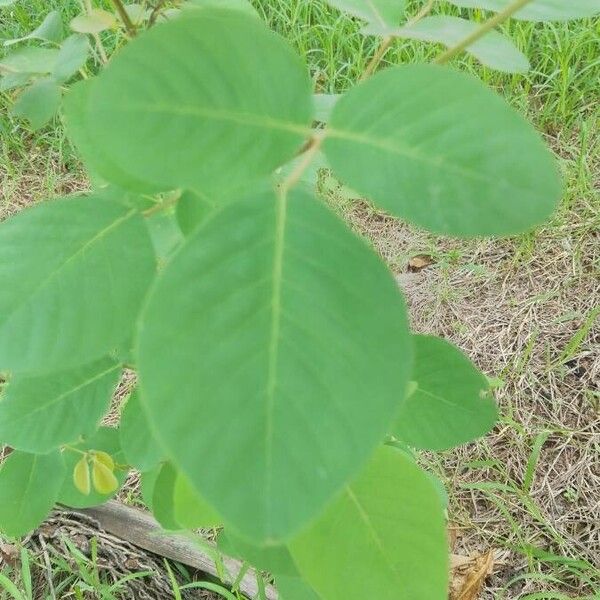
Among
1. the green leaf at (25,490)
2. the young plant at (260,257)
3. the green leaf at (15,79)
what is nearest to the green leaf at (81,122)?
the young plant at (260,257)

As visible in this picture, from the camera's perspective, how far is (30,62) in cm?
113

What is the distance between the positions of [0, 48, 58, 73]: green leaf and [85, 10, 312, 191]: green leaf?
0.71 m

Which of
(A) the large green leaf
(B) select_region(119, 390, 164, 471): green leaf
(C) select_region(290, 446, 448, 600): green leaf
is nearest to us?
(A) the large green leaf

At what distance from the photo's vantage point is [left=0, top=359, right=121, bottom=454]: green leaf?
97cm

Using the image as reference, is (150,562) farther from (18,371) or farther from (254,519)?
(254,519)

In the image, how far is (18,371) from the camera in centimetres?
61

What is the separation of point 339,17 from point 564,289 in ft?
4.80

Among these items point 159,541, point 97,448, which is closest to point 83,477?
point 97,448

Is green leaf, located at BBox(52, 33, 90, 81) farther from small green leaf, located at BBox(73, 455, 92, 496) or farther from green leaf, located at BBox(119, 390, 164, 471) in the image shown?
small green leaf, located at BBox(73, 455, 92, 496)

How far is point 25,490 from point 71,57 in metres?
0.65

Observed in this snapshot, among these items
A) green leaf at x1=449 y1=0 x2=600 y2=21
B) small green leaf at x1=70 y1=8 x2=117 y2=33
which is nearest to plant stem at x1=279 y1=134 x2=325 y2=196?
green leaf at x1=449 y1=0 x2=600 y2=21

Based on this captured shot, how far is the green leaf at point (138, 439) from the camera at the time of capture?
0.96m

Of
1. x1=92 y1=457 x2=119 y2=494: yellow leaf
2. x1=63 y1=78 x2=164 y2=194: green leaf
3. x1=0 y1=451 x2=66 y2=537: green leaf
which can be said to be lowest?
x1=0 y1=451 x2=66 y2=537: green leaf

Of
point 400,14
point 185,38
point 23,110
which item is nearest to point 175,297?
point 185,38
